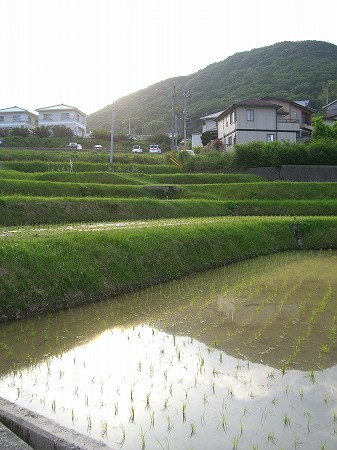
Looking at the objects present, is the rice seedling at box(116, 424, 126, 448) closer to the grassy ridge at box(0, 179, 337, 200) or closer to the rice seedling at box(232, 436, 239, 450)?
the rice seedling at box(232, 436, 239, 450)

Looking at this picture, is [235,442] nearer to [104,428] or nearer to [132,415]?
[132,415]

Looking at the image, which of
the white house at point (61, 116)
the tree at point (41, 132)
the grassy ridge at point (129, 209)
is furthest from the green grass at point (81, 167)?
the white house at point (61, 116)

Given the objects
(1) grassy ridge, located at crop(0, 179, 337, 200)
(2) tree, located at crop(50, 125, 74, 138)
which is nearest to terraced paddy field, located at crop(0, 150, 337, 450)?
(1) grassy ridge, located at crop(0, 179, 337, 200)

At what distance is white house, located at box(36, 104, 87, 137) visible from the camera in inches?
2475

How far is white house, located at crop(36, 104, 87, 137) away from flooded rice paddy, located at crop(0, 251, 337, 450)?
5721cm

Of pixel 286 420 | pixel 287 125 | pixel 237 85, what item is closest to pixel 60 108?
pixel 287 125

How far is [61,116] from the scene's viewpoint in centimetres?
6341

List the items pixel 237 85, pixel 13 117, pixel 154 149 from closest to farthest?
pixel 154 149
pixel 13 117
pixel 237 85

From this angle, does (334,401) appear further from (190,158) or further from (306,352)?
(190,158)

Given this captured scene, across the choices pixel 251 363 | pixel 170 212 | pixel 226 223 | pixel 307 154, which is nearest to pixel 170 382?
pixel 251 363

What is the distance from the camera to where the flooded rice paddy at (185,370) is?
4.08 metres

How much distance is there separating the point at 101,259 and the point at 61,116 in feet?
190

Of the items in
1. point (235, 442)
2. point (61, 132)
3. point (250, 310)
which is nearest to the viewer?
point (235, 442)

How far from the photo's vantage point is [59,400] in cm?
→ 462
